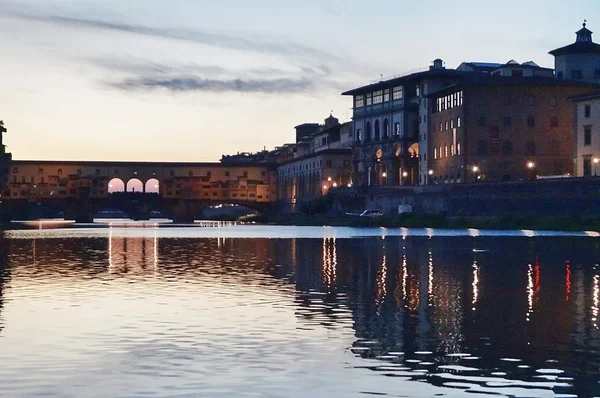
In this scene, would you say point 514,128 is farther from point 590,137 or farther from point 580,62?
point 580,62

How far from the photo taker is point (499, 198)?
4301 inches

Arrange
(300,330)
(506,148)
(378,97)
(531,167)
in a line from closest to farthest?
1. (300,330)
2. (531,167)
3. (506,148)
4. (378,97)

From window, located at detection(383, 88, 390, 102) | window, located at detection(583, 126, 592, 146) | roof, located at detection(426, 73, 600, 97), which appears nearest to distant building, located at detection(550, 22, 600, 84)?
roof, located at detection(426, 73, 600, 97)

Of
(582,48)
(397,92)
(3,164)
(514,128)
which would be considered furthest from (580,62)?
(3,164)

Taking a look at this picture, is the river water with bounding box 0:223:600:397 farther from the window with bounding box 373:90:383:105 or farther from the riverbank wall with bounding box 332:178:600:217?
the window with bounding box 373:90:383:105

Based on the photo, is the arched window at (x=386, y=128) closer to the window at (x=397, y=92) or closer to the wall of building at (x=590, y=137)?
the window at (x=397, y=92)

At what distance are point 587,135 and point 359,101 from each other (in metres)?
63.9

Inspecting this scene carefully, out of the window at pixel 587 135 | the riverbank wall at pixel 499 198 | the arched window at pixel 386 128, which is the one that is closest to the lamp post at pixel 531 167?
the riverbank wall at pixel 499 198

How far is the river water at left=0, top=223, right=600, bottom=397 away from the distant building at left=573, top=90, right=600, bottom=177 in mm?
63113

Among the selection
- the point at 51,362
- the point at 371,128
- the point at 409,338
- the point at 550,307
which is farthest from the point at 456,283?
the point at 371,128

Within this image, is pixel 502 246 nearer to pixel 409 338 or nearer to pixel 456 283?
pixel 456 283

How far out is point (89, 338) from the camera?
24.0 meters

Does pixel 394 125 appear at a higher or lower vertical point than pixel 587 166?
higher

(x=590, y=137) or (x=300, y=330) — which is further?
(x=590, y=137)
